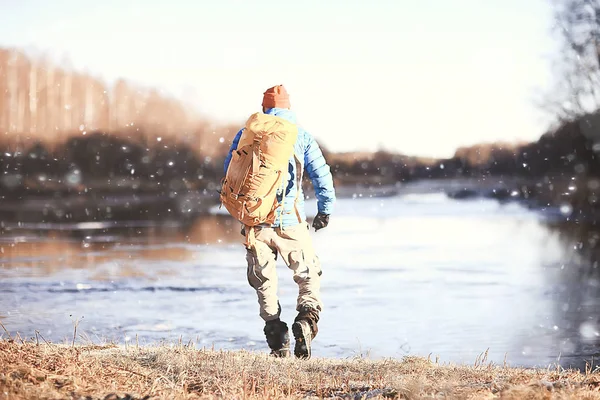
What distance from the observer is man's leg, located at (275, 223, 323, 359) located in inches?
285

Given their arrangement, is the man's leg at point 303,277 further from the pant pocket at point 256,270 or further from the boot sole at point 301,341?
the pant pocket at point 256,270

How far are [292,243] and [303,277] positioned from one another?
347mm

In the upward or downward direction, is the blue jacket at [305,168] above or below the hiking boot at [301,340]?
above

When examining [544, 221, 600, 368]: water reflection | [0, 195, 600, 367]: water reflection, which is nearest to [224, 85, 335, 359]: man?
[0, 195, 600, 367]: water reflection

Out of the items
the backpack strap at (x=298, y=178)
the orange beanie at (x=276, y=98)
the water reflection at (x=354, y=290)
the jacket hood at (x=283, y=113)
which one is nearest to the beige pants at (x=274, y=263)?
the backpack strap at (x=298, y=178)

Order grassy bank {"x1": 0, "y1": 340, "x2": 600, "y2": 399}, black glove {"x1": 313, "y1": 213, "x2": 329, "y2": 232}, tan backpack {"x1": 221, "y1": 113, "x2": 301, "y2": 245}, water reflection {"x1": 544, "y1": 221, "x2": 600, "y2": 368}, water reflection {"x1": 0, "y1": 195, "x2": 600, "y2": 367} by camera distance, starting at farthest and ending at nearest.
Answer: water reflection {"x1": 0, "y1": 195, "x2": 600, "y2": 367}, water reflection {"x1": 544, "y1": 221, "x2": 600, "y2": 368}, black glove {"x1": 313, "y1": 213, "x2": 329, "y2": 232}, tan backpack {"x1": 221, "y1": 113, "x2": 301, "y2": 245}, grassy bank {"x1": 0, "y1": 340, "x2": 600, "y2": 399}

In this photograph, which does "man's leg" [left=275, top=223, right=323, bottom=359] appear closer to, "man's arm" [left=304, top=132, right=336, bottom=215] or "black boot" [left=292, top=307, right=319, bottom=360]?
"black boot" [left=292, top=307, right=319, bottom=360]

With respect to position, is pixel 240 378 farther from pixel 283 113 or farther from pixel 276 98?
pixel 276 98

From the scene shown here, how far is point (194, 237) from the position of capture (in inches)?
885

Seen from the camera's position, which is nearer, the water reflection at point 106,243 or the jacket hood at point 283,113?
the jacket hood at point 283,113

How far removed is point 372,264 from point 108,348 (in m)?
10.2

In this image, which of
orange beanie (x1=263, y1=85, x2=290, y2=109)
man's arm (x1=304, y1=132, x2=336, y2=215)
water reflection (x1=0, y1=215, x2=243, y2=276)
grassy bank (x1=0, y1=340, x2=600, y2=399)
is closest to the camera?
grassy bank (x1=0, y1=340, x2=600, y2=399)

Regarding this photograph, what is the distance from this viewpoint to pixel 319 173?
7383 millimetres

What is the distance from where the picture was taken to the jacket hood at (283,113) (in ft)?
24.1
